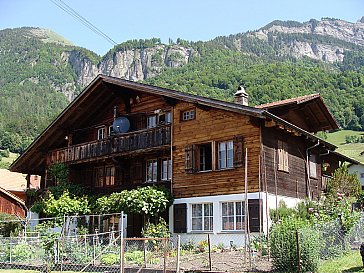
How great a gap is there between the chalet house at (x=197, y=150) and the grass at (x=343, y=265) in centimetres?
467

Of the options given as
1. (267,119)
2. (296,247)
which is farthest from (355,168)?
(296,247)

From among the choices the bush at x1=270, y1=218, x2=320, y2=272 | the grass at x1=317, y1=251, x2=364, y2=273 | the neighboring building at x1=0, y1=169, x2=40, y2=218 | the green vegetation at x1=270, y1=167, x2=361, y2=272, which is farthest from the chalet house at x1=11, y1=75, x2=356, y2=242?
the neighboring building at x1=0, y1=169, x2=40, y2=218

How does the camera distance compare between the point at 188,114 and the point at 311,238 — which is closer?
the point at 311,238

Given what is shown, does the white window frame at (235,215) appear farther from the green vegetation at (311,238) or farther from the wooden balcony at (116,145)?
the wooden balcony at (116,145)

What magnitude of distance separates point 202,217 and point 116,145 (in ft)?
22.9

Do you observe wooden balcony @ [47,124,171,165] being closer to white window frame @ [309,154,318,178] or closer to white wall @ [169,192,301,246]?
white wall @ [169,192,301,246]

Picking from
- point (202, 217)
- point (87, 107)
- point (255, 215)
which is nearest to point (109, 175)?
point (87, 107)

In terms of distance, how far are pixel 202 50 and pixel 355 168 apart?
372 feet

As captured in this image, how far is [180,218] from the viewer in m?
24.4

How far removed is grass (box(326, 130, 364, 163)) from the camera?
82.9 m

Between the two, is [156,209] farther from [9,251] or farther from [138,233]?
[9,251]

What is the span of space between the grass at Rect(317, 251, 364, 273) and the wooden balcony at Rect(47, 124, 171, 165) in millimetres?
11904

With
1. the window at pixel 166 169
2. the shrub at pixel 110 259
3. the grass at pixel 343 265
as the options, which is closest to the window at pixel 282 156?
the window at pixel 166 169

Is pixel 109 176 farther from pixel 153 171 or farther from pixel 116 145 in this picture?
pixel 153 171
